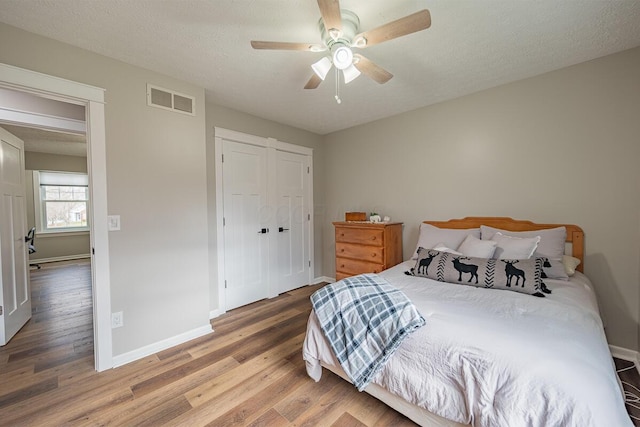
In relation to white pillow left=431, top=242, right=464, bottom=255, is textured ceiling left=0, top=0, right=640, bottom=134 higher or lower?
higher

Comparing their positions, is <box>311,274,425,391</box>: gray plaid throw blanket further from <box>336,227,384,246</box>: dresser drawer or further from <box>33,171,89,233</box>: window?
<box>33,171,89,233</box>: window

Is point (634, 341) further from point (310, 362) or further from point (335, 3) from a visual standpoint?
point (335, 3)

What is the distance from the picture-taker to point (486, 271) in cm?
194

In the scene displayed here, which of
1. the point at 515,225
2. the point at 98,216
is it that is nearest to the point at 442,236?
the point at 515,225

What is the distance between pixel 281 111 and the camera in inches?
126

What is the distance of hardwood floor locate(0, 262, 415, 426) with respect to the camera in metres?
1.54

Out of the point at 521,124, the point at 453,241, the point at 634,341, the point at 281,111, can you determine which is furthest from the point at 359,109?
Answer: the point at 634,341

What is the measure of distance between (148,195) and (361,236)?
229 cm

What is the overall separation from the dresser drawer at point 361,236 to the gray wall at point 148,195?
5.49ft

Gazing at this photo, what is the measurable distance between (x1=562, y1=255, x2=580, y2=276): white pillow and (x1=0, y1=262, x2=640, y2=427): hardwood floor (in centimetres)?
78

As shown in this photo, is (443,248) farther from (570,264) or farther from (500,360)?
(500,360)

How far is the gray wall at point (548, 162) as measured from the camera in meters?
2.05

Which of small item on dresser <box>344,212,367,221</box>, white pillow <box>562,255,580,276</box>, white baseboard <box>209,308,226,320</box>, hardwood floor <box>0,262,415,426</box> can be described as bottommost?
hardwood floor <box>0,262,415,426</box>

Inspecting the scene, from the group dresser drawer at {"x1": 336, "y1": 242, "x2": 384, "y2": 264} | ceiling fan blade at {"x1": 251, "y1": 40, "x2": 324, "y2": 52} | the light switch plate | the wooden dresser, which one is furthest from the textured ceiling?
dresser drawer at {"x1": 336, "y1": 242, "x2": 384, "y2": 264}
